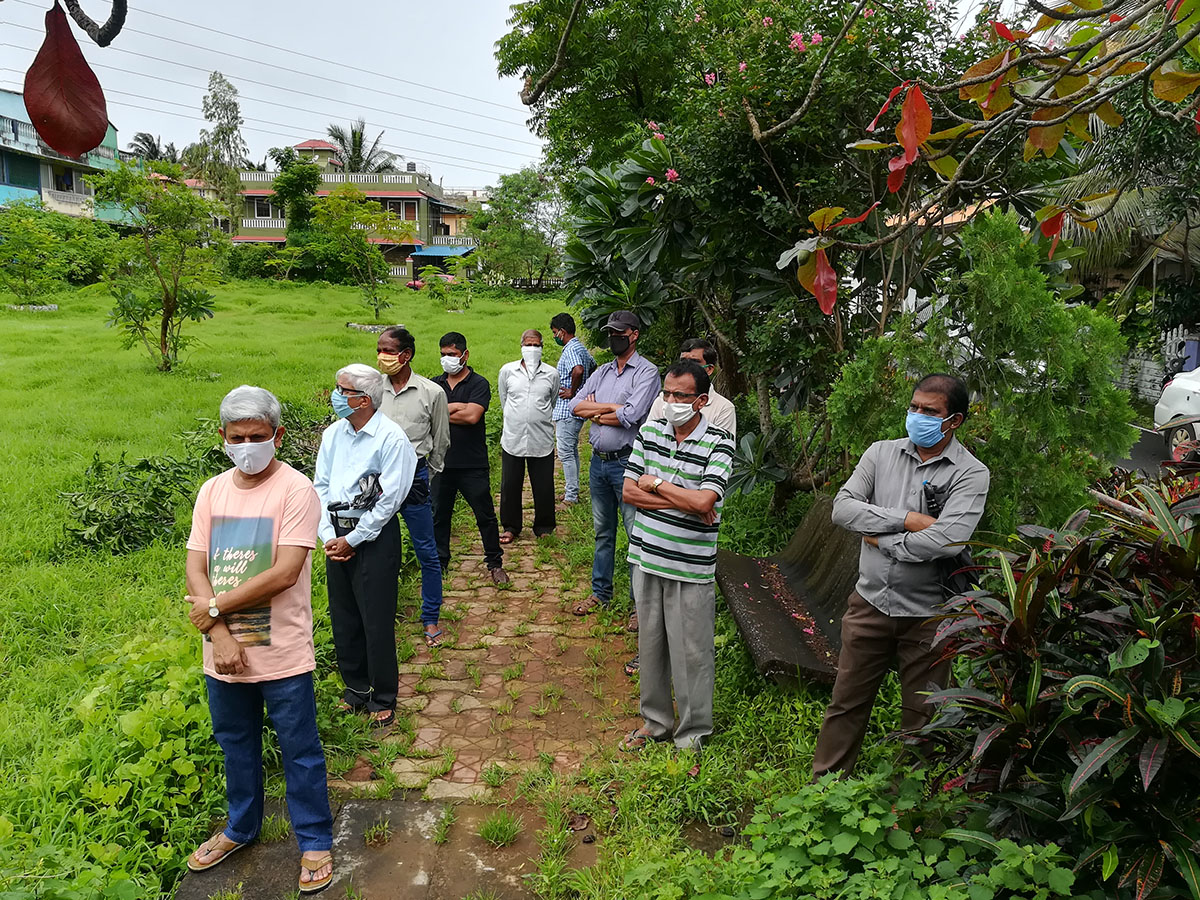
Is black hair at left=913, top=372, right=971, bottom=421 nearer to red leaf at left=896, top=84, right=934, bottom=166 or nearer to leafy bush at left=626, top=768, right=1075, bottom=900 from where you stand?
leafy bush at left=626, top=768, right=1075, bottom=900

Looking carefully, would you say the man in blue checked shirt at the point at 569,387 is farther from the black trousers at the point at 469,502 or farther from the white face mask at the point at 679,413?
the white face mask at the point at 679,413

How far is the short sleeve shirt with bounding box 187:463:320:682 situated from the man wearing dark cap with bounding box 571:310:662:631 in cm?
217

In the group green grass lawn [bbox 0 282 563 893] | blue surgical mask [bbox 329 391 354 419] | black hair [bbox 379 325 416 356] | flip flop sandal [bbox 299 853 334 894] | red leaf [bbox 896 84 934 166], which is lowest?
flip flop sandal [bbox 299 853 334 894]

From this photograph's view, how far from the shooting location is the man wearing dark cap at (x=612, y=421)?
484cm

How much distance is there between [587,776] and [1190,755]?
2147 mm

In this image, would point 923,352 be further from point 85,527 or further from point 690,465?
point 85,527

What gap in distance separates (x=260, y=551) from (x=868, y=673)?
219cm

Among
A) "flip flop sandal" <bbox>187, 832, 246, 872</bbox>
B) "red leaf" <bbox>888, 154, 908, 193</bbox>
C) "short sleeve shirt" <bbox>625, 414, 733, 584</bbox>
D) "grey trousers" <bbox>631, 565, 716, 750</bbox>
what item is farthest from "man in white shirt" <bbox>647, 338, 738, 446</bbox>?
"flip flop sandal" <bbox>187, 832, 246, 872</bbox>

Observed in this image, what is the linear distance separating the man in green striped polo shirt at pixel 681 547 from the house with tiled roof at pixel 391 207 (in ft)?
118

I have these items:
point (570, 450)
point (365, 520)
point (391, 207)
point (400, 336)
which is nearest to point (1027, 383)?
point (365, 520)

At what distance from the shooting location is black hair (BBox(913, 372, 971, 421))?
2982 mm

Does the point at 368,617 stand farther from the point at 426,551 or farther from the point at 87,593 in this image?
the point at 87,593

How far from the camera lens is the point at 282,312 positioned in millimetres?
21781

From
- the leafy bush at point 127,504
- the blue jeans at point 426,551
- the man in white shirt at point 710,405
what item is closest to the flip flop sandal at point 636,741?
the man in white shirt at point 710,405
